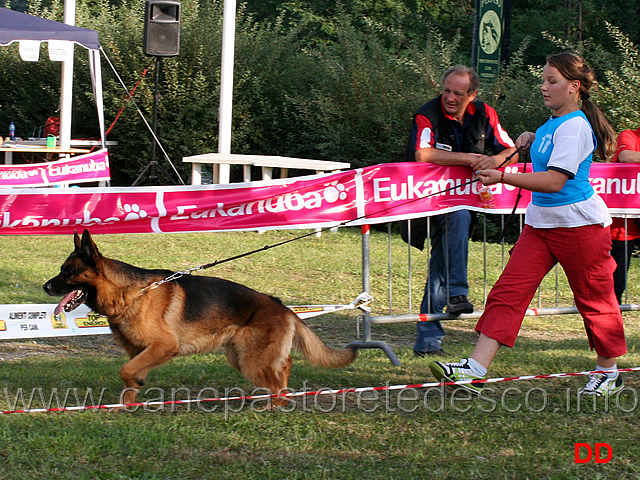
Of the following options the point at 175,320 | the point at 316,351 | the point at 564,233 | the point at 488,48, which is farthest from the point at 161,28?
the point at 564,233

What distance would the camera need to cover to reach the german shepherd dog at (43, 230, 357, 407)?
457 centimetres

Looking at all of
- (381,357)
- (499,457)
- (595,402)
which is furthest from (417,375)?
(499,457)

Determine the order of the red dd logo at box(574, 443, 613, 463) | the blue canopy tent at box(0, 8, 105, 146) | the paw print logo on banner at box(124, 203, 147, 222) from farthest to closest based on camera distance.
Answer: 1. the blue canopy tent at box(0, 8, 105, 146)
2. the paw print logo on banner at box(124, 203, 147, 222)
3. the red dd logo at box(574, 443, 613, 463)

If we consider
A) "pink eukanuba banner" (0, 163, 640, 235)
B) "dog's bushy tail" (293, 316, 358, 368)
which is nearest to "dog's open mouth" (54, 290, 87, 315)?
"pink eukanuba banner" (0, 163, 640, 235)

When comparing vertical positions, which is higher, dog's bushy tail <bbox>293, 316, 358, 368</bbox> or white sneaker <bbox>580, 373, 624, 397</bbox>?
dog's bushy tail <bbox>293, 316, 358, 368</bbox>

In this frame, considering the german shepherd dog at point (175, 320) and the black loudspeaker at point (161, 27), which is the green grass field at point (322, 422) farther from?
the black loudspeaker at point (161, 27)

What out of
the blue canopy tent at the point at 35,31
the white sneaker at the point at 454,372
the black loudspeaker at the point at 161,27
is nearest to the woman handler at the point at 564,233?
the white sneaker at the point at 454,372

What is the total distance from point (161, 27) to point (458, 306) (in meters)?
10.7

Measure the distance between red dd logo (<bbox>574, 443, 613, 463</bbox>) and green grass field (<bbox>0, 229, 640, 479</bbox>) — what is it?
0.09 feet

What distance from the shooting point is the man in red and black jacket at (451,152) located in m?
5.77

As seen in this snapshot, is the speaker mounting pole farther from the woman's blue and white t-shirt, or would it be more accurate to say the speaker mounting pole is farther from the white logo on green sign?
Answer: the woman's blue and white t-shirt

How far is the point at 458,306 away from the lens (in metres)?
5.98

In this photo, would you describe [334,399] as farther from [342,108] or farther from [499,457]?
[342,108]

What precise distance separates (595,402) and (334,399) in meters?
1.53
